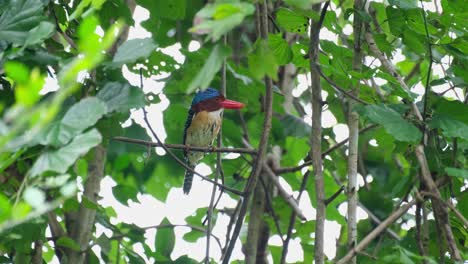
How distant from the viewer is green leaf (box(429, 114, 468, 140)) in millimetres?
2820

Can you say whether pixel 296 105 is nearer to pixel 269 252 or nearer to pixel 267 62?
pixel 269 252

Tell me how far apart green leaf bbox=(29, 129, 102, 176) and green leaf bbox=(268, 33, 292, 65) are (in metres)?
1.19

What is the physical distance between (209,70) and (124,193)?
2722mm

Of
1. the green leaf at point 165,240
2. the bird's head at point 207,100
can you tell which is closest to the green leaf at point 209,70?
the green leaf at point 165,240

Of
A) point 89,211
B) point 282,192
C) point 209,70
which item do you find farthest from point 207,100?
point 209,70

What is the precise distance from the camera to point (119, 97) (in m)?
2.40

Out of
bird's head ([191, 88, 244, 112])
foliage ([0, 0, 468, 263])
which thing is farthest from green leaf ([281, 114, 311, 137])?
bird's head ([191, 88, 244, 112])

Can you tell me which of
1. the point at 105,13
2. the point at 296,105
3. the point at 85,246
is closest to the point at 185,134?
the point at 296,105

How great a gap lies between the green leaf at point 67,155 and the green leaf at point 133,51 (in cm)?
43

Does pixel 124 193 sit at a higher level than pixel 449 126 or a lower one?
lower

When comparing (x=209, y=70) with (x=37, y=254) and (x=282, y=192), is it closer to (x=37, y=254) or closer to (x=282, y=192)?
(x=37, y=254)

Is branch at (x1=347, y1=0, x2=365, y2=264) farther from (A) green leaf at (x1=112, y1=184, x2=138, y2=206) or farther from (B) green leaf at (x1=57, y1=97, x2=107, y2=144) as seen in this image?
(A) green leaf at (x1=112, y1=184, x2=138, y2=206)

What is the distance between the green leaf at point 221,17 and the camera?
65.8 inches

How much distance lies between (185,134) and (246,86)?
1.02 meters
